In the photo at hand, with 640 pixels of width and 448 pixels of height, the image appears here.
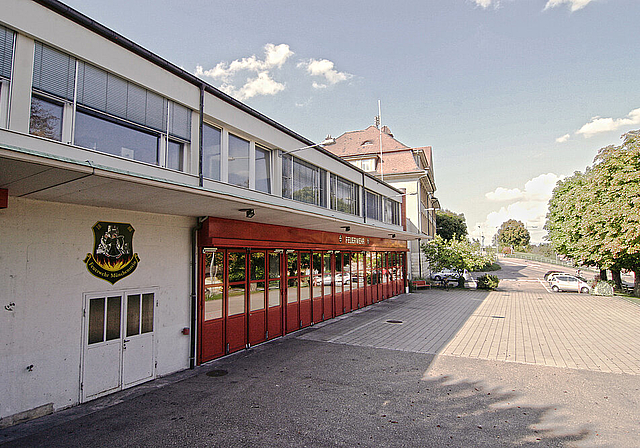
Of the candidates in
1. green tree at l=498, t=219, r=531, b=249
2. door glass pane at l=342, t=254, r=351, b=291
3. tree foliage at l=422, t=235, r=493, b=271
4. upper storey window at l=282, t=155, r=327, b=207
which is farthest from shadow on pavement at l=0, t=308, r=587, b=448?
green tree at l=498, t=219, r=531, b=249

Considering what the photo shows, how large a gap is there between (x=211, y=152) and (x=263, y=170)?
2.32 meters

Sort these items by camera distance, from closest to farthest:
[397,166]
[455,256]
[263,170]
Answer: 1. [263,170]
2. [455,256]
3. [397,166]

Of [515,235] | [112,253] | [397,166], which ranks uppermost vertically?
[397,166]

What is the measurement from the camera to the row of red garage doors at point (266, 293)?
29.0 feet

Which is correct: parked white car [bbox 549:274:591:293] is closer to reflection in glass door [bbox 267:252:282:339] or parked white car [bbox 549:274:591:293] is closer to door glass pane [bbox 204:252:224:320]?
reflection in glass door [bbox 267:252:282:339]

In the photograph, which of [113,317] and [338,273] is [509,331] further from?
[113,317]

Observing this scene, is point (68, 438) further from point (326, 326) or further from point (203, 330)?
point (326, 326)

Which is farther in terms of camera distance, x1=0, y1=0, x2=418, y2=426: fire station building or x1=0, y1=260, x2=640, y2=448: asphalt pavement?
x1=0, y1=0, x2=418, y2=426: fire station building

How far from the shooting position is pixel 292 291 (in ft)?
39.9

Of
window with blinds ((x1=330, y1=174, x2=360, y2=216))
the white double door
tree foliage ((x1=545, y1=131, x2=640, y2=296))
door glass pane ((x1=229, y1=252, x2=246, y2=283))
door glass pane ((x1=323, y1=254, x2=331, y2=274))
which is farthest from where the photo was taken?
tree foliage ((x1=545, y1=131, x2=640, y2=296))

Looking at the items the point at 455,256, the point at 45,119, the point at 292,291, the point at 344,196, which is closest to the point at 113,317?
the point at 45,119

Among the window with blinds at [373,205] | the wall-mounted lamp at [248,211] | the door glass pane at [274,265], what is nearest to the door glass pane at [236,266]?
the door glass pane at [274,265]

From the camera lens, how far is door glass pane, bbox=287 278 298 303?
12.0 meters

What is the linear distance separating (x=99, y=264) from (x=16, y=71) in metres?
3.40
